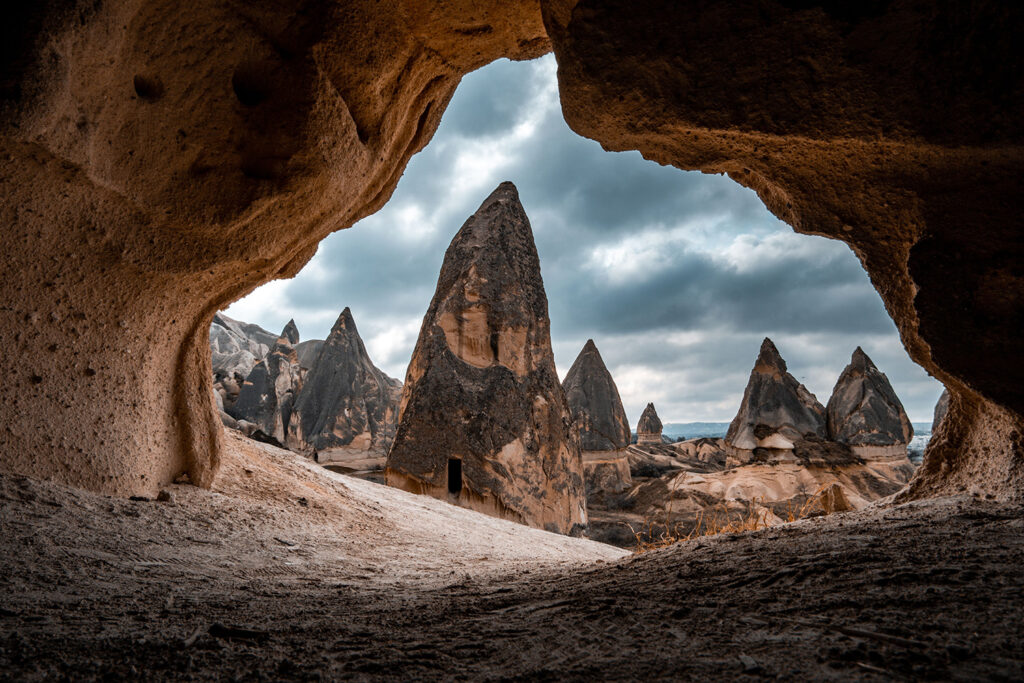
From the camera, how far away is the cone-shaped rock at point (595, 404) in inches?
645

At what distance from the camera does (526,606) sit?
1524 mm

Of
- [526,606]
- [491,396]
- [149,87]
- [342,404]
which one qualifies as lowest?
[526,606]

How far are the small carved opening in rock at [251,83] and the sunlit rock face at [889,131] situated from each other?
3.95 feet

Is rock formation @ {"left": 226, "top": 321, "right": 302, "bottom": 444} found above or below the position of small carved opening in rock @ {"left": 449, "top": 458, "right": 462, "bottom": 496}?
above

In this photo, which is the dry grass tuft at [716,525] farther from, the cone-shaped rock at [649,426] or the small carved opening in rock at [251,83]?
the cone-shaped rock at [649,426]

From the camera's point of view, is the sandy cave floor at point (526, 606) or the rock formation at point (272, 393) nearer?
the sandy cave floor at point (526, 606)

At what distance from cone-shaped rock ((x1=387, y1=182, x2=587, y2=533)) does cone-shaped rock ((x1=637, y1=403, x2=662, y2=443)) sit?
70.8 ft

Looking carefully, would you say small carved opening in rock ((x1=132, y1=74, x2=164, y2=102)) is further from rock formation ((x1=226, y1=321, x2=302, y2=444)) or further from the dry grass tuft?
rock formation ((x1=226, y1=321, x2=302, y2=444))

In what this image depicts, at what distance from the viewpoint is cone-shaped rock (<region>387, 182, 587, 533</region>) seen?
6.09m

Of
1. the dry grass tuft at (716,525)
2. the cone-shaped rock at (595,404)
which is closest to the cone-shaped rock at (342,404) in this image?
the cone-shaped rock at (595,404)

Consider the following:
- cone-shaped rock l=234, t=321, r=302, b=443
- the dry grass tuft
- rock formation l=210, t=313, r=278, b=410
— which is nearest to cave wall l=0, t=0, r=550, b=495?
the dry grass tuft

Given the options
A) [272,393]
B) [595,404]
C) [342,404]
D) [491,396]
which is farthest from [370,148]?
[272,393]

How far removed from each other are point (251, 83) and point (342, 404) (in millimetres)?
17019

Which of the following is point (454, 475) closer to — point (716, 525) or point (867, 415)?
point (716, 525)
